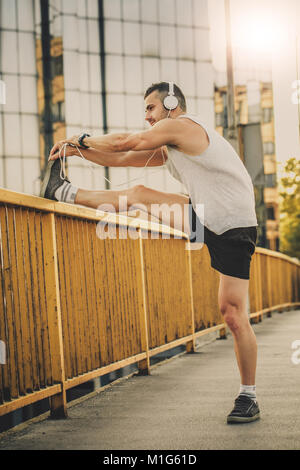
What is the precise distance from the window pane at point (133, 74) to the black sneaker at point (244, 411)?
102 ft

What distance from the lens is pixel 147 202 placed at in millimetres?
4930

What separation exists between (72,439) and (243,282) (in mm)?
1344

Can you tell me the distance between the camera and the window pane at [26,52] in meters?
31.0

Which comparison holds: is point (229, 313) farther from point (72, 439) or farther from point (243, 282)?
point (72, 439)

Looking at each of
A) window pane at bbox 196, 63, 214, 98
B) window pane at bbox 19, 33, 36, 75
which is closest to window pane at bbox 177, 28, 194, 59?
window pane at bbox 196, 63, 214, 98

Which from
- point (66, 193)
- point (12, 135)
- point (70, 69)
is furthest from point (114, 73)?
point (66, 193)

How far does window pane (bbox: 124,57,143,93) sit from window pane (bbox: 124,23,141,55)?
40 cm

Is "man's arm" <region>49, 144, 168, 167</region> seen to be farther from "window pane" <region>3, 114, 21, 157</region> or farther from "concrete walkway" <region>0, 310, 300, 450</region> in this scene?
"window pane" <region>3, 114, 21, 157</region>

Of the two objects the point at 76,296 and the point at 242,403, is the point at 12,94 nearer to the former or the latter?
the point at 76,296

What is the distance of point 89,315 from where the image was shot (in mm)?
5168

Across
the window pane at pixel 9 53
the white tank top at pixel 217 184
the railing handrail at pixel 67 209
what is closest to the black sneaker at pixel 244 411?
the white tank top at pixel 217 184

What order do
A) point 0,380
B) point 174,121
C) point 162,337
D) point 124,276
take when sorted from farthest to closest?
point 162,337
point 124,276
point 174,121
point 0,380

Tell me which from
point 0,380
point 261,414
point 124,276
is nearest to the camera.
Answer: point 0,380
